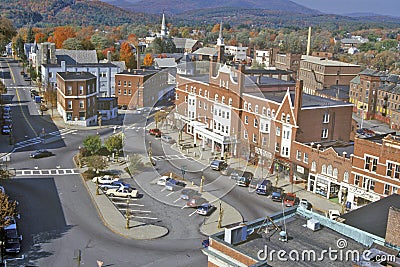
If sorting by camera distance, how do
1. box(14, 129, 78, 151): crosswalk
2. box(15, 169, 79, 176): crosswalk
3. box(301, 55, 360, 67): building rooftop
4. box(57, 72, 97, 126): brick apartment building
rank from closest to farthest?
box(15, 169, 79, 176): crosswalk < box(14, 129, 78, 151): crosswalk < box(57, 72, 97, 126): brick apartment building < box(301, 55, 360, 67): building rooftop

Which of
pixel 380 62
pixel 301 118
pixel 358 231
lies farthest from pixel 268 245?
pixel 380 62

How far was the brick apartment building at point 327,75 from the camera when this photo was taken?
296 feet

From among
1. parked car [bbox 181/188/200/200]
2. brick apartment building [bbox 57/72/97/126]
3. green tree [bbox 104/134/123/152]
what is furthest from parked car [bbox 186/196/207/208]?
brick apartment building [bbox 57/72/97/126]

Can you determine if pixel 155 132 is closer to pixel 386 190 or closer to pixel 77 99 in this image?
pixel 77 99

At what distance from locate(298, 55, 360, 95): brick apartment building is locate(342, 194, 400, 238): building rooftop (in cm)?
6931

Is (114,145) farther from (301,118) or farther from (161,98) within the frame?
(161,98)

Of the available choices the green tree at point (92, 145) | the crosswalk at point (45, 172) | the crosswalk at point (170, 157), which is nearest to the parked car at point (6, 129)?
the green tree at point (92, 145)

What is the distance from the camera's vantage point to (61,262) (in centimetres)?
2638

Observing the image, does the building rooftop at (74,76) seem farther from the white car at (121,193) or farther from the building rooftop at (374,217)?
the building rooftop at (374,217)

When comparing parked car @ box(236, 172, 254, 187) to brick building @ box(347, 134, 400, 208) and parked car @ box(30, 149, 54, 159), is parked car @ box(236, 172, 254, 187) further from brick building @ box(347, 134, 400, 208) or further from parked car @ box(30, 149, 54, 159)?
parked car @ box(30, 149, 54, 159)

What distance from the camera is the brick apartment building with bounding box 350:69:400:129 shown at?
72.8m

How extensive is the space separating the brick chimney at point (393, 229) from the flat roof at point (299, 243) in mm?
1245

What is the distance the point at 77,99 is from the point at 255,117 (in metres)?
24.0

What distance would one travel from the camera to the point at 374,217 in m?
19.8
